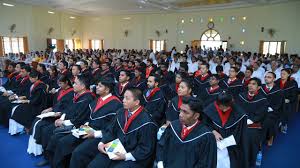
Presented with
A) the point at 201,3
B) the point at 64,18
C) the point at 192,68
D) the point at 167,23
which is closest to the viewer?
the point at 192,68

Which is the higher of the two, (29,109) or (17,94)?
(17,94)

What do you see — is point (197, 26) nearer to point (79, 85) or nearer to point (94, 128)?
point (79, 85)

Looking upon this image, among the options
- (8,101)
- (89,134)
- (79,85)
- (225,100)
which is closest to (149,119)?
(89,134)

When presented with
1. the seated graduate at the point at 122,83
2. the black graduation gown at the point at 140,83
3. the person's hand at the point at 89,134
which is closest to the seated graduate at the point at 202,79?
the black graduation gown at the point at 140,83

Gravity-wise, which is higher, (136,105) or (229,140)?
(136,105)

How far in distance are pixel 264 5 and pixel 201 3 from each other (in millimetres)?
4417

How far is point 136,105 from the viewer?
3375 millimetres

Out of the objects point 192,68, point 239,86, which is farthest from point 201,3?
point 239,86

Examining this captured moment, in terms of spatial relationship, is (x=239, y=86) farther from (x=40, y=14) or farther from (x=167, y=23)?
(x=40, y=14)

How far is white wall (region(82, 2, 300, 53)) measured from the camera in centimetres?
1574

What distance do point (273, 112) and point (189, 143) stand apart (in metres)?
3.51

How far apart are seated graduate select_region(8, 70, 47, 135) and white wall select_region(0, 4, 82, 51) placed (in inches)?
586

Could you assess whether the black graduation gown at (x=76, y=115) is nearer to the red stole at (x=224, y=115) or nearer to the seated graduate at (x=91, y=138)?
the seated graduate at (x=91, y=138)

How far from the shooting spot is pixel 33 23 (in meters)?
19.2
